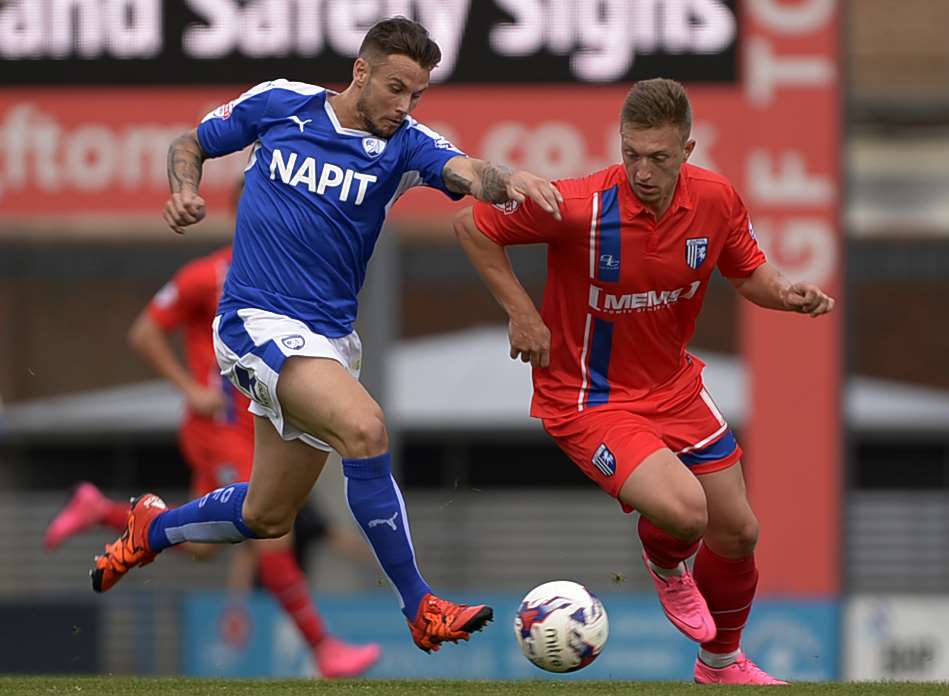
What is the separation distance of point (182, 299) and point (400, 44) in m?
3.14

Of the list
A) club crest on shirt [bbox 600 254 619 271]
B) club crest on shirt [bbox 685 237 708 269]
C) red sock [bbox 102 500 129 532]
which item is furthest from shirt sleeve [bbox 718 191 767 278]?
red sock [bbox 102 500 129 532]

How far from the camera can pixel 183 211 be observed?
19.0 ft

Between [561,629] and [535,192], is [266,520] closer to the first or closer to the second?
[561,629]

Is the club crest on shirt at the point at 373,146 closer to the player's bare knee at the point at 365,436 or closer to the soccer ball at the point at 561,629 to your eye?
the player's bare knee at the point at 365,436

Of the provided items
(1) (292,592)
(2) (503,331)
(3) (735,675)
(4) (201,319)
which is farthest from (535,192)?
(2) (503,331)

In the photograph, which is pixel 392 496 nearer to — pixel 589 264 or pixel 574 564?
pixel 589 264

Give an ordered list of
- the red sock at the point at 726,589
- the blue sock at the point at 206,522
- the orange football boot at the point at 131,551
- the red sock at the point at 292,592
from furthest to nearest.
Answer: the red sock at the point at 292,592 → the orange football boot at the point at 131,551 → the red sock at the point at 726,589 → the blue sock at the point at 206,522

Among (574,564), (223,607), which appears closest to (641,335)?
(223,607)

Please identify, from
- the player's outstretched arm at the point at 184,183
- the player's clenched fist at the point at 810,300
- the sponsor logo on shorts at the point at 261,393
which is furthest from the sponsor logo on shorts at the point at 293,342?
the player's clenched fist at the point at 810,300

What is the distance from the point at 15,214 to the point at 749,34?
475 centimetres

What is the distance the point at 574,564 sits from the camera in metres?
15.1

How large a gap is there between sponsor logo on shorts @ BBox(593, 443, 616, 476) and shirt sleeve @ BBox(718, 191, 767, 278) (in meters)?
0.73

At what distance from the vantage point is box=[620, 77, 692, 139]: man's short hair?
19.5ft

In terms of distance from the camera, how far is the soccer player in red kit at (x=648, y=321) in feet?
20.1
